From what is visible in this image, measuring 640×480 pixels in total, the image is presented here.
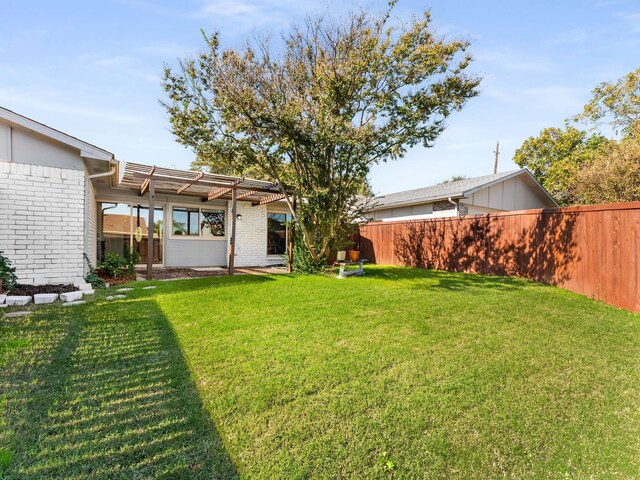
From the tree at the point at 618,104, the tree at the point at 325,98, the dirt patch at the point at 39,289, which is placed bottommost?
the dirt patch at the point at 39,289

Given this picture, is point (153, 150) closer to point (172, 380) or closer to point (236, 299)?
point (236, 299)

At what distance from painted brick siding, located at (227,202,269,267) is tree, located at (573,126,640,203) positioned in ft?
41.8

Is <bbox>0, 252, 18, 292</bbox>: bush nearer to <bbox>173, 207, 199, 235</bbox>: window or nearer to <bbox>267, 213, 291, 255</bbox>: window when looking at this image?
<bbox>173, 207, 199, 235</bbox>: window

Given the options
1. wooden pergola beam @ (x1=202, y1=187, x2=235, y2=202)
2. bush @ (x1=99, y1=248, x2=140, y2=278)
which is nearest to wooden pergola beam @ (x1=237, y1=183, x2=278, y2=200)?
wooden pergola beam @ (x1=202, y1=187, x2=235, y2=202)

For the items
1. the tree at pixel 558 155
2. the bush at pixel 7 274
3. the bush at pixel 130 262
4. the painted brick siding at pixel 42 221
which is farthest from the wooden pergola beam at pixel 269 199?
the tree at pixel 558 155

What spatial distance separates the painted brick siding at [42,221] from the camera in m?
6.14

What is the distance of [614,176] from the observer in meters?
11.9

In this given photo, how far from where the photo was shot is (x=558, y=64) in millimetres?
9672

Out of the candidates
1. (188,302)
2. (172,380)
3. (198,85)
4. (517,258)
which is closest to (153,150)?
(198,85)

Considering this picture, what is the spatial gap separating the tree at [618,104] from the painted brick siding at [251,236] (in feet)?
55.1

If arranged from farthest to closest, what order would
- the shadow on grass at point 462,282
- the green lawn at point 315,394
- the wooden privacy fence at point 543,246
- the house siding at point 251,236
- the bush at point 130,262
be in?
1. the house siding at point 251,236
2. the bush at point 130,262
3. the shadow on grass at point 462,282
4. the wooden privacy fence at point 543,246
5. the green lawn at point 315,394

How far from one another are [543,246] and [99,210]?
41.8ft

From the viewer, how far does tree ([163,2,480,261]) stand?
26.1 feet

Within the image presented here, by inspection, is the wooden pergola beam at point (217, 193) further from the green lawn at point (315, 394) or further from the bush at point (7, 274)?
the green lawn at point (315, 394)
